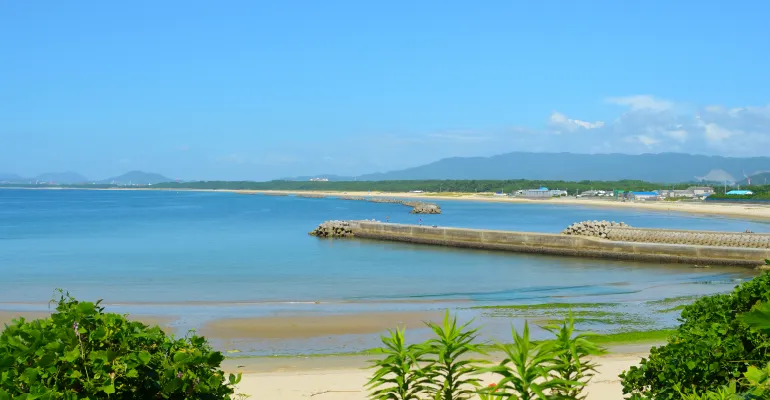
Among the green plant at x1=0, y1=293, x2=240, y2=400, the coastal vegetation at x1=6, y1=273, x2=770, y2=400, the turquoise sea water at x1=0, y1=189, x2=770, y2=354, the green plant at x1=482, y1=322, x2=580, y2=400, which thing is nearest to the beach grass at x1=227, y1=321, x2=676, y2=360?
the turquoise sea water at x1=0, y1=189, x2=770, y2=354

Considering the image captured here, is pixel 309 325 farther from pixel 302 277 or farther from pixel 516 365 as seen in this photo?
pixel 516 365

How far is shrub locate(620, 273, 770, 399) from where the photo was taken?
4.30 meters

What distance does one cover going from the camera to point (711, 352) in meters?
4.36

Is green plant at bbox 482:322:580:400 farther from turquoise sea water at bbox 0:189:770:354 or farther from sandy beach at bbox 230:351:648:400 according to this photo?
turquoise sea water at bbox 0:189:770:354

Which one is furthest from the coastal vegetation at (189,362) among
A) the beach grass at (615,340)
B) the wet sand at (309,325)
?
the wet sand at (309,325)

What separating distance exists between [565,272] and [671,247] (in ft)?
21.4

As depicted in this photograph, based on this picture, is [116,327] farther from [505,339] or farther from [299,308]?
[299,308]

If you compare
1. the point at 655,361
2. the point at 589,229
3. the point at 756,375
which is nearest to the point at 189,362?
the point at 756,375

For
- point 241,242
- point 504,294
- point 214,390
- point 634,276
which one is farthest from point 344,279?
point 214,390

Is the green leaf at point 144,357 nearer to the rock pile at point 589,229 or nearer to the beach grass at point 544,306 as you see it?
the beach grass at point 544,306

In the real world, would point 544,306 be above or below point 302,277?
above

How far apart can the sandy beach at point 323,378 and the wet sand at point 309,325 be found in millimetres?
2828

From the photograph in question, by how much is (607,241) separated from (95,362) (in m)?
32.8

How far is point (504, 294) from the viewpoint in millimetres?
21938
